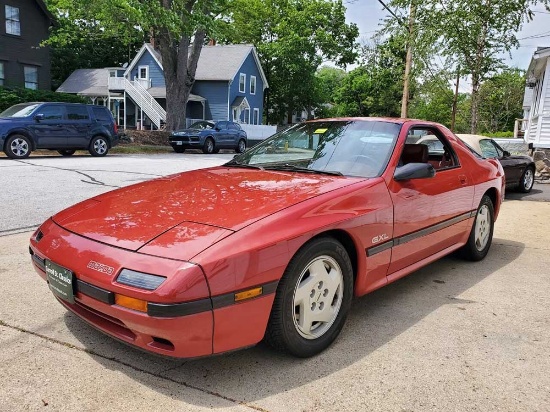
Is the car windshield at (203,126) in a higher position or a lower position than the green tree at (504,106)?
lower

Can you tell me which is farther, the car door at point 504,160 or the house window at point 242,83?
the house window at point 242,83

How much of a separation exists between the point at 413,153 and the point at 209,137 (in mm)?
18023

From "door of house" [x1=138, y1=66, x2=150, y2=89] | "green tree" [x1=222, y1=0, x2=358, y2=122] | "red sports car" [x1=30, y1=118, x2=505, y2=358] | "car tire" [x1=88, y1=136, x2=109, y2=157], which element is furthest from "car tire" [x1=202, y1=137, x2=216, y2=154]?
"green tree" [x1=222, y1=0, x2=358, y2=122]

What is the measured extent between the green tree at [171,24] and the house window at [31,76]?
541cm

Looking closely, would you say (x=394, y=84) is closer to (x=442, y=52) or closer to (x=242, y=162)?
(x=442, y=52)

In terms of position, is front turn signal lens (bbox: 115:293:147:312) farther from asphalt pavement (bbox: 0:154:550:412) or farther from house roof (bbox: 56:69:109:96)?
house roof (bbox: 56:69:109:96)

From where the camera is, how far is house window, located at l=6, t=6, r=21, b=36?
25.7 metres

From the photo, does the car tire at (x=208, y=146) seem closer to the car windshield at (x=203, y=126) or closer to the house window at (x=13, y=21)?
the car windshield at (x=203, y=126)

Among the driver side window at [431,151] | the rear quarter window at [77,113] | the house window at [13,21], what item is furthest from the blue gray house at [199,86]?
the driver side window at [431,151]

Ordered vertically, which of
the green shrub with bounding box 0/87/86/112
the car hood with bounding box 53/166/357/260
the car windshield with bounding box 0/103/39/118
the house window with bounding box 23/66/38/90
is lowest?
the car hood with bounding box 53/166/357/260

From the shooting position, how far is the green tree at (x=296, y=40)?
41531 millimetres

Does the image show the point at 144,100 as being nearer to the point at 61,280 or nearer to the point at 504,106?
the point at 504,106

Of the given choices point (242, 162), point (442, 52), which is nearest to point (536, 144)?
point (442, 52)

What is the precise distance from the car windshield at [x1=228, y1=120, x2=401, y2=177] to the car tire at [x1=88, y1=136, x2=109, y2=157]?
1292 centimetres
